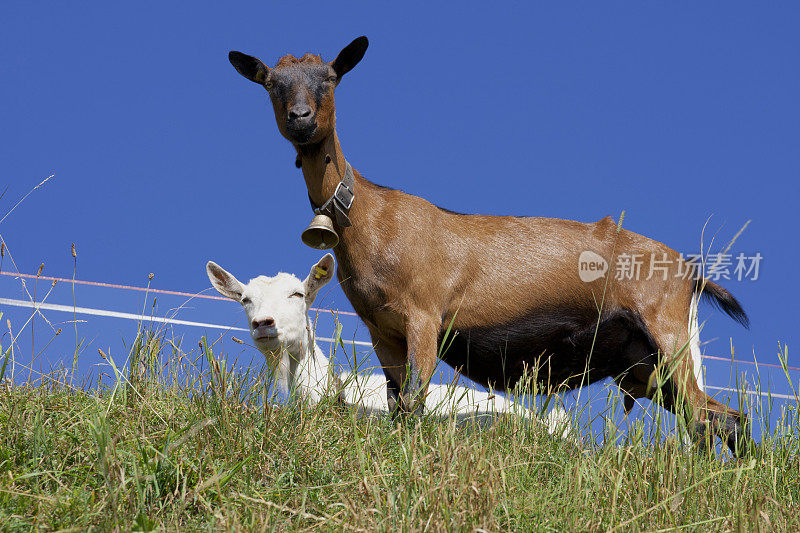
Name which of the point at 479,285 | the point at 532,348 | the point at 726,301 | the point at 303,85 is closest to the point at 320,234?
the point at 303,85

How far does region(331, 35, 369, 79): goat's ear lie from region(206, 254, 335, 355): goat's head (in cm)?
136

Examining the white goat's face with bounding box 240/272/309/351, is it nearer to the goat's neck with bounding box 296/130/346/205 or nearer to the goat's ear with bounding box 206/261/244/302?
the goat's ear with bounding box 206/261/244/302

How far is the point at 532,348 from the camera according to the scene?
6070mm

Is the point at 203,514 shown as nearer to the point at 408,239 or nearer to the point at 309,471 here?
the point at 309,471

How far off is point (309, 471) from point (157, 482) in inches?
28.8

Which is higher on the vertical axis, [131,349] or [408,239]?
[408,239]

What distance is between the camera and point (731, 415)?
18.8ft

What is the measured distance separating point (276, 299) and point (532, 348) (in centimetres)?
197

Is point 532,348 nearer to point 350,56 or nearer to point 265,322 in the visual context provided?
point 265,322

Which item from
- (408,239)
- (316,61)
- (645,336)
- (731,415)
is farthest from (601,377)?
(316,61)

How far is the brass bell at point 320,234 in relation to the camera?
5.36 metres

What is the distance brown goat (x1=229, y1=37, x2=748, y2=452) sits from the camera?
543 centimetres

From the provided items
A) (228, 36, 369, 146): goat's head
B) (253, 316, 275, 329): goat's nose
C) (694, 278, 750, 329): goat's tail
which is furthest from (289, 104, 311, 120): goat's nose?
(694, 278, 750, 329): goat's tail

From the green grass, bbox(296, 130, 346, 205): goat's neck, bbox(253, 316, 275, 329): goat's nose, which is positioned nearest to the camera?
the green grass
